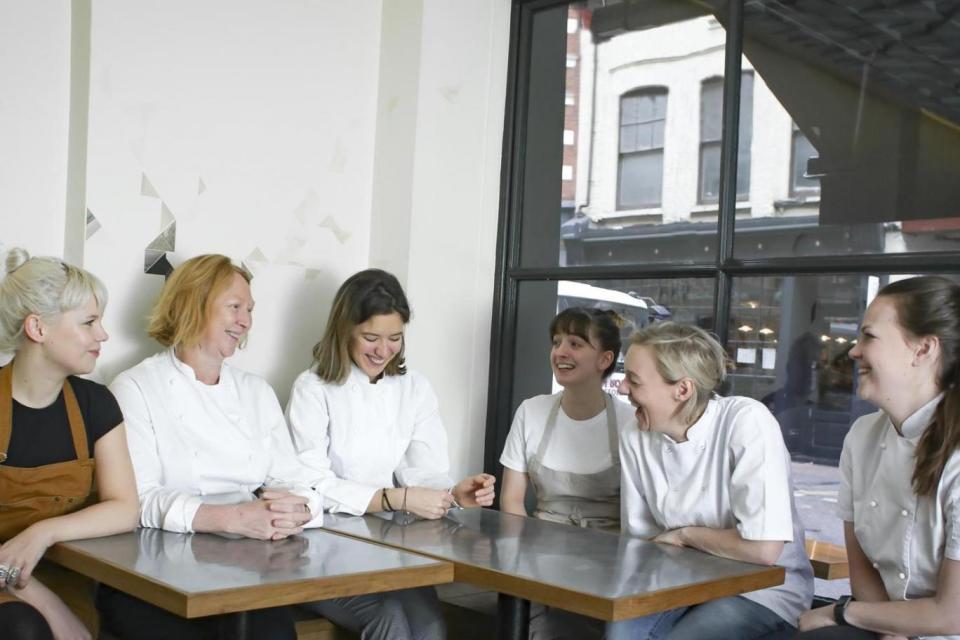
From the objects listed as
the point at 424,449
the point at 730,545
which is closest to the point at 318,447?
the point at 424,449

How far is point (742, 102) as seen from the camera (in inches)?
148

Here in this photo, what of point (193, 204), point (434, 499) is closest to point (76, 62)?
point (193, 204)

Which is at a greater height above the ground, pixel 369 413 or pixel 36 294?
pixel 36 294

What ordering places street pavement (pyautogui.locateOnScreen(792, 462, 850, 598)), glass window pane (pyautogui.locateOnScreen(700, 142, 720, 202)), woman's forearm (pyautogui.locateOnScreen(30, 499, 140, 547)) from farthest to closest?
glass window pane (pyautogui.locateOnScreen(700, 142, 720, 202)), street pavement (pyautogui.locateOnScreen(792, 462, 850, 598)), woman's forearm (pyautogui.locateOnScreen(30, 499, 140, 547))

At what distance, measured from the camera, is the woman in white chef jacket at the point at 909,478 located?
8.14 feet

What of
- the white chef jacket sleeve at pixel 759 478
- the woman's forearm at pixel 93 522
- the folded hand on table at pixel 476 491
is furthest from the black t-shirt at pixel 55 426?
the white chef jacket sleeve at pixel 759 478

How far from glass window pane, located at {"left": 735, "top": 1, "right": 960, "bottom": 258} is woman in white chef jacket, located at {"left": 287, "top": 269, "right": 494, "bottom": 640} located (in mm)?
1217

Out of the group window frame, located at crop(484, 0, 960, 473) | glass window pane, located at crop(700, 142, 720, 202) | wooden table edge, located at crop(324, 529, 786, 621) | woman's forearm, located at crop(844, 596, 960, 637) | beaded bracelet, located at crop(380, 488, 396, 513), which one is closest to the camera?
wooden table edge, located at crop(324, 529, 786, 621)

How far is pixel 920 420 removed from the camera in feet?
8.55

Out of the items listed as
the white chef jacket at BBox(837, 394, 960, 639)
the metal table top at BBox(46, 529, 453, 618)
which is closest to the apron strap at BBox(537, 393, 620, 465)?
the white chef jacket at BBox(837, 394, 960, 639)

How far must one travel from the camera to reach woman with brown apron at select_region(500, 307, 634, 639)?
3.60 m

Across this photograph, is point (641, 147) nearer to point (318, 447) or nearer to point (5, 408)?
point (318, 447)

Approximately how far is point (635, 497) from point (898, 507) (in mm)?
767

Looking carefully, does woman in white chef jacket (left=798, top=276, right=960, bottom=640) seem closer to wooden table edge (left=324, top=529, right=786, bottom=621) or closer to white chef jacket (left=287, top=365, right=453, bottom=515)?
wooden table edge (left=324, top=529, right=786, bottom=621)
